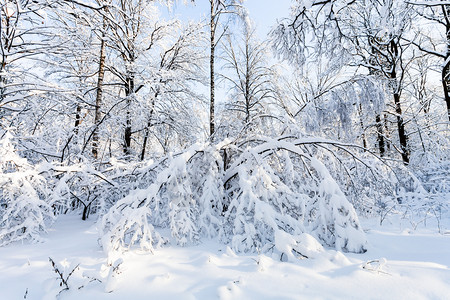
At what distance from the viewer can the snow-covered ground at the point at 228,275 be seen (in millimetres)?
1576

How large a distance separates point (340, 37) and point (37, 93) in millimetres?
5633

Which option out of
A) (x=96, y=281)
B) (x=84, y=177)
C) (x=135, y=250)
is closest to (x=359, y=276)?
(x=96, y=281)

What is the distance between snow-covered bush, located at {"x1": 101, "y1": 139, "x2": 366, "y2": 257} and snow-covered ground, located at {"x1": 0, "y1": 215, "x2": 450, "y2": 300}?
0.20m

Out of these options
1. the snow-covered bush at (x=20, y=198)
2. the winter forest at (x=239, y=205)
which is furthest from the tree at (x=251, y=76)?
the snow-covered bush at (x=20, y=198)

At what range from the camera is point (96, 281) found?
176 cm

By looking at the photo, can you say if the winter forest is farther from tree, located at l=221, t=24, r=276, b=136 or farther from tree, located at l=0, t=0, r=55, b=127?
tree, located at l=221, t=24, r=276, b=136

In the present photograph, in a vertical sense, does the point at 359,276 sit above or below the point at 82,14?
below

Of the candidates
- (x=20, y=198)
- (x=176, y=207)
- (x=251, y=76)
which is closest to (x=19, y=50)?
(x=20, y=198)

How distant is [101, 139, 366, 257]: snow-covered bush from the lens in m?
2.44

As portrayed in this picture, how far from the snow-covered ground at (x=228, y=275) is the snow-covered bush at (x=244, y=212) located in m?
0.20

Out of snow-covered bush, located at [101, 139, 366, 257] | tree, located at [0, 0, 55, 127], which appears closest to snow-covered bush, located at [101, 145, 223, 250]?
snow-covered bush, located at [101, 139, 366, 257]

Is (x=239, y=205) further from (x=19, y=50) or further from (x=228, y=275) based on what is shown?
(x=19, y=50)

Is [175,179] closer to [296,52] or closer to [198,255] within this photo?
[198,255]

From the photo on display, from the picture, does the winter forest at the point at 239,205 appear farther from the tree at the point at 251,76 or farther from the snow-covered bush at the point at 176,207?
the tree at the point at 251,76
